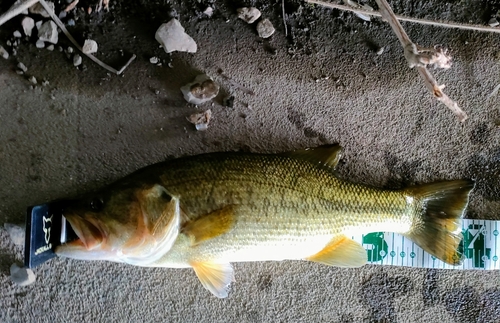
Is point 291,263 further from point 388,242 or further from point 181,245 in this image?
point 181,245

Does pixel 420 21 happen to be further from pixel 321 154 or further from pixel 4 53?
pixel 4 53

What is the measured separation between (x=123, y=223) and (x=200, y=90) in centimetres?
72

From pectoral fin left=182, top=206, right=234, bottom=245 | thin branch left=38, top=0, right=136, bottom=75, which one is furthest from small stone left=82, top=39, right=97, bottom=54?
pectoral fin left=182, top=206, right=234, bottom=245

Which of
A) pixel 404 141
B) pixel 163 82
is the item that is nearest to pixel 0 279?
pixel 163 82

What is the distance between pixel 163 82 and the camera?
2.11 meters

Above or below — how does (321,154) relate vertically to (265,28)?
below

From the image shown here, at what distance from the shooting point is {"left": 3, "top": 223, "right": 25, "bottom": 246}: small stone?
6.48ft

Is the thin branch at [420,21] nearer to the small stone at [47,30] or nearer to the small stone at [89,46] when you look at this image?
the small stone at [89,46]

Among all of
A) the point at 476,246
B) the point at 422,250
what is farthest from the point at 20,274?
the point at 476,246

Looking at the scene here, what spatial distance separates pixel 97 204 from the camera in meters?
1.69

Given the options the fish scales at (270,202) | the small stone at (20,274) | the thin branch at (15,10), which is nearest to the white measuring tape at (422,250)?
the fish scales at (270,202)

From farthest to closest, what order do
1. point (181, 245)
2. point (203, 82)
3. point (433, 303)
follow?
point (433, 303), point (203, 82), point (181, 245)

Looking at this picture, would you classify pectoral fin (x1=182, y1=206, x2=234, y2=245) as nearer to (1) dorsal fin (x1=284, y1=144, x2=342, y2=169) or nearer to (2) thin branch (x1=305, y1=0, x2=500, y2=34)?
(1) dorsal fin (x1=284, y1=144, x2=342, y2=169)

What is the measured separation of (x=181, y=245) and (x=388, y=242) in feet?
3.35
